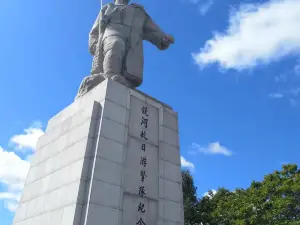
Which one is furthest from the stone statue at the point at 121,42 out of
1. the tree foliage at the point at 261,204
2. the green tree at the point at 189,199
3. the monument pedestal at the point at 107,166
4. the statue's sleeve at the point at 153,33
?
the green tree at the point at 189,199

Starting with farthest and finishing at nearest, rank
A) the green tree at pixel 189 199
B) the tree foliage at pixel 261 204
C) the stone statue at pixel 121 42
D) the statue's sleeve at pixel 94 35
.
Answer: the green tree at pixel 189 199 < the tree foliage at pixel 261 204 < the statue's sleeve at pixel 94 35 < the stone statue at pixel 121 42

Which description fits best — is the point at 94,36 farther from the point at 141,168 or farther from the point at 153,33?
the point at 141,168

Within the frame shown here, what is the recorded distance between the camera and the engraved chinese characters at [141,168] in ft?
16.3

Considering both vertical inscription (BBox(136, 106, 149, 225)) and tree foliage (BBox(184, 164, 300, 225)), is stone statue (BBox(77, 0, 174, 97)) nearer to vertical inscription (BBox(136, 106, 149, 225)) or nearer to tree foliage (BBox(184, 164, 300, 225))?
vertical inscription (BBox(136, 106, 149, 225))

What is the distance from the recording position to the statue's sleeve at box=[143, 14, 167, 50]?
7.89 m

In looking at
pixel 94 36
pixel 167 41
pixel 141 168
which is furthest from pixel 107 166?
pixel 94 36

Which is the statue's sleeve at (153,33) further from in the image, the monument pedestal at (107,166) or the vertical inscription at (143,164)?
the vertical inscription at (143,164)

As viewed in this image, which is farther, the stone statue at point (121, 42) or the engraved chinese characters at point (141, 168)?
the stone statue at point (121, 42)

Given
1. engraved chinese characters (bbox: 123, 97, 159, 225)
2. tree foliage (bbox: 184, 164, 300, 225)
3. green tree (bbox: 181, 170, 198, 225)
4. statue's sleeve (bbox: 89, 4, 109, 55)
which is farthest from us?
green tree (bbox: 181, 170, 198, 225)

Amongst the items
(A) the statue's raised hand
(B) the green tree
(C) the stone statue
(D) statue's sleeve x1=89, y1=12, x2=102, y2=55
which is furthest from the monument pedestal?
(B) the green tree

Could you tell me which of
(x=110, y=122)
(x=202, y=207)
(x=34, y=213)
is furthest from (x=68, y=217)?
(x=202, y=207)

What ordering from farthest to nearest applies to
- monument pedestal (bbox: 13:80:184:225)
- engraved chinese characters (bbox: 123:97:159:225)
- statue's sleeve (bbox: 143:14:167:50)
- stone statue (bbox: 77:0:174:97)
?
1. statue's sleeve (bbox: 143:14:167:50)
2. stone statue (bbox: 77:0:174:97)
3. engraved chinese characters (bbox: 123:97:159:225)
4. monument pedestal (bbox: 13:80:184:225)

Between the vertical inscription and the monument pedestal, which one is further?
the vertical inscription

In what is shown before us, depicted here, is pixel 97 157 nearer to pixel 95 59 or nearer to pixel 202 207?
pixel 95 59
